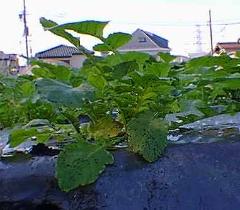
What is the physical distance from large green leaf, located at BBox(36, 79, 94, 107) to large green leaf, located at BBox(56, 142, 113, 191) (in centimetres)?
11

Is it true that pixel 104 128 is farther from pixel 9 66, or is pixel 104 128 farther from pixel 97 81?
pixel 9 66

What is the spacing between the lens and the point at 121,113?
1.02 metres

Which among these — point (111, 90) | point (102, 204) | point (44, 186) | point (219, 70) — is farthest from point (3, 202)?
point (219, 70)

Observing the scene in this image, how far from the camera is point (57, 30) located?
92 centimetres

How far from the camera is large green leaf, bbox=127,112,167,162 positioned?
937 mm

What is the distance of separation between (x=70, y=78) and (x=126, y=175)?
23 cm

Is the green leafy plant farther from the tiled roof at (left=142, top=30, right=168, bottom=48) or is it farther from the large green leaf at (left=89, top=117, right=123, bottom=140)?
the tiled roof at (left=142, top=30, right=168, bottom=48)

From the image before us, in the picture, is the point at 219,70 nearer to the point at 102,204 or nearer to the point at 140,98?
the point at 140,98

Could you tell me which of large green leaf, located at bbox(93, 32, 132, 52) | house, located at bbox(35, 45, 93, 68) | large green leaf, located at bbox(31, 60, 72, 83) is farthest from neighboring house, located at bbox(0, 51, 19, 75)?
large green leaf, located at bbox(93, 32, 132, 52)

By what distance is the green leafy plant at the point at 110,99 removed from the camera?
89 centimetres

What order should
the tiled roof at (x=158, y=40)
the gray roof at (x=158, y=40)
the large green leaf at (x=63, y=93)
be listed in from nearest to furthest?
the large green leaf at (x=63, y=93) < the gray roof at (x=158, y=40) < the tiled roof at (x=158, y=40)

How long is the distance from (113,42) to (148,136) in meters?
0.20

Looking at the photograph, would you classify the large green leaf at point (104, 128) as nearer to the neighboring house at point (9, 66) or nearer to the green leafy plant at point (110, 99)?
the green leafy plant at point (110, 99)

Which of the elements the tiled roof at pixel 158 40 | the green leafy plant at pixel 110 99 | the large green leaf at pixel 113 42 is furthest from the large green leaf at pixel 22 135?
the tiled roof at pixel 158 40
